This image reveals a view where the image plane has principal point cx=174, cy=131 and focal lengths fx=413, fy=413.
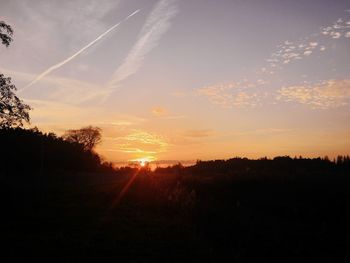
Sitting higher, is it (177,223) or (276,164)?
(276,164)

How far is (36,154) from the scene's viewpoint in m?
41.6

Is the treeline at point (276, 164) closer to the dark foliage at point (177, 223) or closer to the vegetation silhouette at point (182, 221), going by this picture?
the vegetation silhouette at point (182, 221)

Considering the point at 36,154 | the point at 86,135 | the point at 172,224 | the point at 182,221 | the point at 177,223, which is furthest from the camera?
the point at 86,135

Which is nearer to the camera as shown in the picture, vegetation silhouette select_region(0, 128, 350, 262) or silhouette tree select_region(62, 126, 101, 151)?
vegetation silhouette select_region(0, 128, 350, 262)

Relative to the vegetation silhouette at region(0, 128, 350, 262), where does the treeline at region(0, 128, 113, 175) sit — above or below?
above

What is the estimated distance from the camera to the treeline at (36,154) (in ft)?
127

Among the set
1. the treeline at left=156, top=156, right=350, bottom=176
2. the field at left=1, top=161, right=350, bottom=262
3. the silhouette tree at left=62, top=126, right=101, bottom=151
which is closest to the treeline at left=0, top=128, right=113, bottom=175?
the treeline at left=156, top=156, right=350, bottom=176

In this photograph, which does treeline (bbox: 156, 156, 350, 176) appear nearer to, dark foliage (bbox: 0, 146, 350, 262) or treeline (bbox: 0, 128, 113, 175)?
treeline (bbox: 0, 128, 113, 175)

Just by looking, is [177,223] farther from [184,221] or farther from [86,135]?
[86,135]

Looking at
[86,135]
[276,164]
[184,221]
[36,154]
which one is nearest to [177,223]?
[184,221]

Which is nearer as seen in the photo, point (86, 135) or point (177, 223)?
point (177, 223)

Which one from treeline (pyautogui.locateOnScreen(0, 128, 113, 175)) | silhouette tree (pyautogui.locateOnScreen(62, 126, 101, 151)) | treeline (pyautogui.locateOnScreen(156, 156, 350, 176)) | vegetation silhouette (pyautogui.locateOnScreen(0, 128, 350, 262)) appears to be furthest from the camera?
silhouette tree (pyautogui.locateOnScreen(62, 126, 101, 151))

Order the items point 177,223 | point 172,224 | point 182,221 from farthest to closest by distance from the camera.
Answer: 1. point 182,221
2. point 177,223
3. point 172,224

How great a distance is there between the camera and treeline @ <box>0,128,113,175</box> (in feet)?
127
